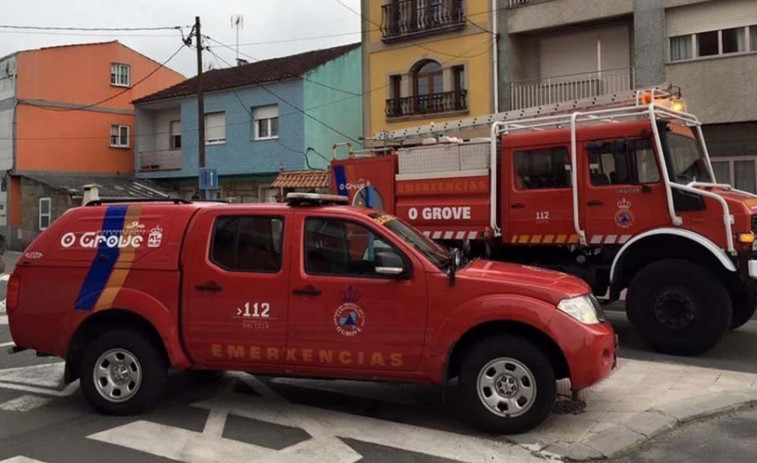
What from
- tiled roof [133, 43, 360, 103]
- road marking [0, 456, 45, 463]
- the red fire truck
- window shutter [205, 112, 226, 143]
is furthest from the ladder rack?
window shutter [205, 112, 226, 143]

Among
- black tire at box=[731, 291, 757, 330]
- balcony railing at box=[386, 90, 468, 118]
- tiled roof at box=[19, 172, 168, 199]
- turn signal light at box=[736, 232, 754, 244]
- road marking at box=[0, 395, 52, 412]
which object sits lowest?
road marking at box=[0, 395, 52, 412]

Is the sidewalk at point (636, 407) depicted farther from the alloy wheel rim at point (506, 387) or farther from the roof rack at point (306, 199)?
the roof rack at point (306, 199)

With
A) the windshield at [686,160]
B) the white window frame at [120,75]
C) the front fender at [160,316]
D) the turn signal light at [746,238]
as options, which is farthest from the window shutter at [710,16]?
the white window frame at [120,75]

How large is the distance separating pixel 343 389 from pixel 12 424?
2.84m

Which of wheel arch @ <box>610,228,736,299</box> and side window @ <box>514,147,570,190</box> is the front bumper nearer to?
wheel arch @ <box>610,228,736,299</box>

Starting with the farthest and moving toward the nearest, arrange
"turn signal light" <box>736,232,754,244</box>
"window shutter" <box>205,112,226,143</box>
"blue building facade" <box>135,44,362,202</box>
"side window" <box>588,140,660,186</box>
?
"window shutter" <box>205,112,226,143</box>, "blue building facade" <box>135,44,362,202</box>, "side window" <box>588,140,660,186</box>, "turn signal light" <box>736,232,754,244</box>

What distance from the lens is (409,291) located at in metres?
5.29

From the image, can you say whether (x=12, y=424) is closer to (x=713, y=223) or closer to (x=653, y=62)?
(x=713, y=223)

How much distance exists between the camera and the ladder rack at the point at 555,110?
892cm

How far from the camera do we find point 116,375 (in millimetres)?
5781

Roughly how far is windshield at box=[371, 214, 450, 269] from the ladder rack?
12.6ft

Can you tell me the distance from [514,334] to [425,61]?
59.8ft

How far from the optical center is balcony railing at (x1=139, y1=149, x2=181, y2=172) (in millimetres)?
30797

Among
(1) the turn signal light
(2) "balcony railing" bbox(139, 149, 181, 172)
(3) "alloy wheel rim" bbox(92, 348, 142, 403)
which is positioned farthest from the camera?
(2) "balcony railing" bbox(139, 149, 181, 172)
